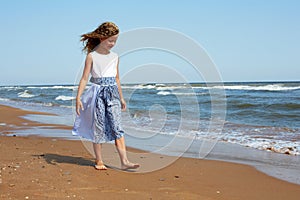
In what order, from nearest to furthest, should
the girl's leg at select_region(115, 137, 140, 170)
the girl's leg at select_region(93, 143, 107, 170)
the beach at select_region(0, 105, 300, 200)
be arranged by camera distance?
1. the beach at select_region(0, 105, 300, 200)
2. the girl's leg at select_region(93, 143, 107, 170)
3. the girl's leg at select_region(115, 137, 140, 170)

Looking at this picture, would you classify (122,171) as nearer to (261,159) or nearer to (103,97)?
(103,97)

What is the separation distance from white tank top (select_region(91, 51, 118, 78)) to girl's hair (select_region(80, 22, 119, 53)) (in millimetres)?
135

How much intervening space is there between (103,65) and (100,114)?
544mm

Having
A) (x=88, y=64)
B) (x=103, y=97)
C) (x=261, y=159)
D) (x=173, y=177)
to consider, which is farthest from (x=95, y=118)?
(x=261, y=159)

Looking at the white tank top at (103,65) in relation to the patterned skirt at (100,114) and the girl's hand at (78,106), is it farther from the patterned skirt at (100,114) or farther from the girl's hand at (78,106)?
the girl's hand at (78,106)

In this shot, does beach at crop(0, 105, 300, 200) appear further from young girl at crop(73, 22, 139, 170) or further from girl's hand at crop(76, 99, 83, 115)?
A: girl's hand at crop(76, 99, 83, 115)

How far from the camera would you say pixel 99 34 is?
14.3ft

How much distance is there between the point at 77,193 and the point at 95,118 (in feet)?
4.11

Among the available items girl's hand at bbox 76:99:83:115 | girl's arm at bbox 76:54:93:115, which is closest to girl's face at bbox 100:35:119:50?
girl's arm at bbox 76:54:93:115

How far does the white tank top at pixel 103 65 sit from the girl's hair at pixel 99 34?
0.14m

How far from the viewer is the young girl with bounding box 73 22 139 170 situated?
171 inches

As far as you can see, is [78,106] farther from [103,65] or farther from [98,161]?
[98,161]

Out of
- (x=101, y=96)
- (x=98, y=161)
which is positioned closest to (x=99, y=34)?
(x=101, y=96)

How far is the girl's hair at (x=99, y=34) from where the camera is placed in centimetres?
434
